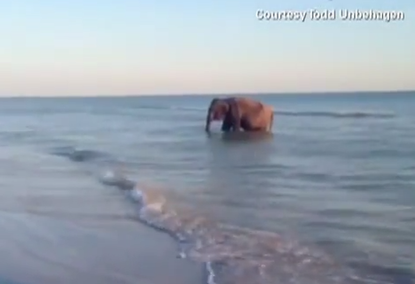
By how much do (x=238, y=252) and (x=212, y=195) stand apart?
1.35ft

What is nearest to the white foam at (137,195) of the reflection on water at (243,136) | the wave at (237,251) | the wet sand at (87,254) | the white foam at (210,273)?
the wave at (237,251)

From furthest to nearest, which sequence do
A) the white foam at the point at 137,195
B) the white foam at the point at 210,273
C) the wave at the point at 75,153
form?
the wave at the point at 75,153 → the white foam at the point at 137,195 → the white foam at the point at 210,273

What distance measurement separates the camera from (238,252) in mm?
1506

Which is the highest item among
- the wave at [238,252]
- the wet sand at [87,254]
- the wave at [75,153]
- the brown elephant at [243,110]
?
the brown elephant at [243,110]

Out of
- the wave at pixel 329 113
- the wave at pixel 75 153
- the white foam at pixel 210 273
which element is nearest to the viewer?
the white foam at pixel 210 273

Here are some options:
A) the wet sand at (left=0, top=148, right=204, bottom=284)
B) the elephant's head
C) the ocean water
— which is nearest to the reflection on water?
the ocean water

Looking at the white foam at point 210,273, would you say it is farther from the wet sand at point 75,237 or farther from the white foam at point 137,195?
the white foam at point 137,195

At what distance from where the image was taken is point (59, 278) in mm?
1378

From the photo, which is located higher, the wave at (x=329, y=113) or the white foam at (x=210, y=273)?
the wave at (x=329, y=113)

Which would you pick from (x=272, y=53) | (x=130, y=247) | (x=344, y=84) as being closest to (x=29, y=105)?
(x=130, y=247)

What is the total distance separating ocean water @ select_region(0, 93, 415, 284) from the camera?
1.43 m

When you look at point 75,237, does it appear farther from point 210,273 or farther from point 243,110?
point 243,110

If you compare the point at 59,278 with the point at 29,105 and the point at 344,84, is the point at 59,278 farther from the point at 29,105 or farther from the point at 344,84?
the point at 344,84

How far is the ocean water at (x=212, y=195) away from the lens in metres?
1.43
